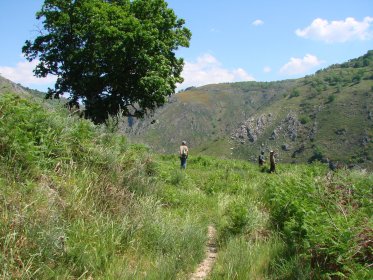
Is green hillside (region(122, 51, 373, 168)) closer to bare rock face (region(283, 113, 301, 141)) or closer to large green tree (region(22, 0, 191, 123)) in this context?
bare rock face (region(283, 113, 301, 141))

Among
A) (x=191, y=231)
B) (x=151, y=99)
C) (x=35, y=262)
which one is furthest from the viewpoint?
(x=151, y=99)

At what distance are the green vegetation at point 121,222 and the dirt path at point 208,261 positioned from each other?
11 centimetres

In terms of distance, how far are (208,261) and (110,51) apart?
1854cm

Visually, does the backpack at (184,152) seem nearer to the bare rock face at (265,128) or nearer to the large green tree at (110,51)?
the large green tree at (110,51)

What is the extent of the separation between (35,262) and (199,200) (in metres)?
5.67

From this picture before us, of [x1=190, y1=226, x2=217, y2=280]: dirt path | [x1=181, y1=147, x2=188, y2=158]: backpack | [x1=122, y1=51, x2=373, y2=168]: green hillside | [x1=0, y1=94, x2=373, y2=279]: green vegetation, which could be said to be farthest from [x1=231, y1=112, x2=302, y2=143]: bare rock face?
[x1=0, y1=94, x2=373, y2=279]: green vegetation

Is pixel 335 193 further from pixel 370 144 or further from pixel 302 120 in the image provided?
pixel 302 120

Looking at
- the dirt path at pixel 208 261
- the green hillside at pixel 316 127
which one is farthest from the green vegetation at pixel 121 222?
the green hillside at pixel 316 127

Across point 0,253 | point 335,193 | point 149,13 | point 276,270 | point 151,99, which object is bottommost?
point 276,270

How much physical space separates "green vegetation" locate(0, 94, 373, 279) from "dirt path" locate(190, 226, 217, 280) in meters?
0.11

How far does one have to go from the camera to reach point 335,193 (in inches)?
246

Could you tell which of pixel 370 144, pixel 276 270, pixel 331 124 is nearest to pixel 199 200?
pixel 276 270

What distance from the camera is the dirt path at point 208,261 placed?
5.35m

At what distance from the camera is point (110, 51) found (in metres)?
22.5
